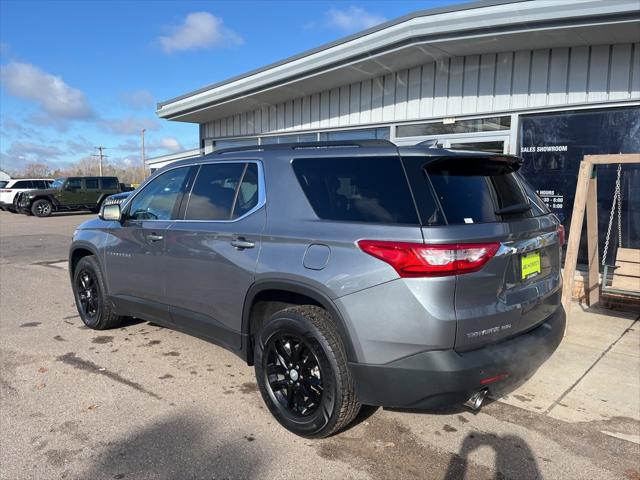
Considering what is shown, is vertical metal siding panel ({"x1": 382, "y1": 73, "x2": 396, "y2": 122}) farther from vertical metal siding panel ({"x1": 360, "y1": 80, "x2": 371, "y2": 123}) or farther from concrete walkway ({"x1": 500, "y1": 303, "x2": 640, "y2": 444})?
concrete walkway ({"x1": 500, "y1": 303, "x2": 640, "y2": 444})

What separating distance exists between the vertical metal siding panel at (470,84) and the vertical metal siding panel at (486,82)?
0.06 m

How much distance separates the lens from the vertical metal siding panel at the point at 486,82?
23.6 ft

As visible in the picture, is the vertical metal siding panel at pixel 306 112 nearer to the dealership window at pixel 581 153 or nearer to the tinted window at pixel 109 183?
the dealership window at pixel 581 153

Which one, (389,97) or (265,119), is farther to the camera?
(265,119)

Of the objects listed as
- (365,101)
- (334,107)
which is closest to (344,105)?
(334,107)

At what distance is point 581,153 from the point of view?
660cm

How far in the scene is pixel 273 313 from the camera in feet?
11.0

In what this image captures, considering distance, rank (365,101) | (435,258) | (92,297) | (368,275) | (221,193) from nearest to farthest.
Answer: (435,258)
(368,275)
(221,193)
(92,297)
(365,101)

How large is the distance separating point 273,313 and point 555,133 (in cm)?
535

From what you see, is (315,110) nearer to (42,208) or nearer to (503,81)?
(503,81)

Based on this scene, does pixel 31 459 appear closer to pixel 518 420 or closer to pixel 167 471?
pixel 167 471

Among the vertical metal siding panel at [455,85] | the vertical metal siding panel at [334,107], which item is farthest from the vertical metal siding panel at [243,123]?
the vertical metal siding panel at [455,85]

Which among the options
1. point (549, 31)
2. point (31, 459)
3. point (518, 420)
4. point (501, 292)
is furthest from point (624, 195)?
point (31, 459)

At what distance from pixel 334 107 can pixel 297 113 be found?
3.54 ft
